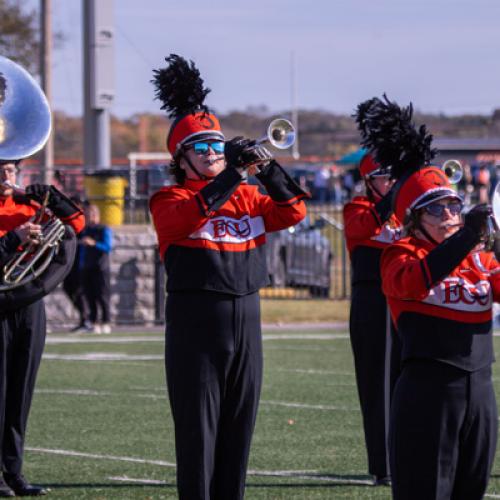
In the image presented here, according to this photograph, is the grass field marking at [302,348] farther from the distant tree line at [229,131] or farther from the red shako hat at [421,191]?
the distant tree line at [229,131]

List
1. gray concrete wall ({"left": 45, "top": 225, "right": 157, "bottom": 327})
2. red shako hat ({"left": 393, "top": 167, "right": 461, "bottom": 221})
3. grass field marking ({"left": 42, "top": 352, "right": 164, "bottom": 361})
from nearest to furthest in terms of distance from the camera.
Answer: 1. red shako hat ({"left": 393, "top": 167, "right": 461, "bottom": 221})
2. grass field marking ({"left": 42, "top": 352, "right": 164, "bottom": 361})
3. gray concrete wall ({"left": 45, "top": 225, "right": 157, "bottom": 327})

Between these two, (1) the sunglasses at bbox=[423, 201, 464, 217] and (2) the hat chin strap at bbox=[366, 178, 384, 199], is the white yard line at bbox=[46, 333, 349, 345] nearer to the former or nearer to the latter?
(2) the hat chin strap at bbox=[366, 178, 384, 199]

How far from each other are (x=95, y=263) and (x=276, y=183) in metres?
11.1

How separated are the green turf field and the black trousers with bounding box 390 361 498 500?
225 centimetres

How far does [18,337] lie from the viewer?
7.13 m

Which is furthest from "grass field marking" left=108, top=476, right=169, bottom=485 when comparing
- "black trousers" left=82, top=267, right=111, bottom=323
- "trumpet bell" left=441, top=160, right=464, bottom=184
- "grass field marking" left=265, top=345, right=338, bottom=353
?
"black trousers" left=82, top=267, right=111, bottom=323

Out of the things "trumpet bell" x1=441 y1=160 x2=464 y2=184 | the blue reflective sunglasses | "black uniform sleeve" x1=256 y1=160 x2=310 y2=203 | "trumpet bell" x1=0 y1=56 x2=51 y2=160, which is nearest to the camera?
"black uniform sleeve" x1=256 y1=160 x2=310 y2=203

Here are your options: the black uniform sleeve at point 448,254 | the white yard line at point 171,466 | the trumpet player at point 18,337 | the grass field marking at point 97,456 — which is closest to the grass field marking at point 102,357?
the grass field marking at point 97,456

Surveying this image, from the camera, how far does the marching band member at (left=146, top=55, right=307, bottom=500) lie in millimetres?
5785

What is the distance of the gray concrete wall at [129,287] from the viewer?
1784 cm

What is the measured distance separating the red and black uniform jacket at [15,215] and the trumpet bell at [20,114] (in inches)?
20.3

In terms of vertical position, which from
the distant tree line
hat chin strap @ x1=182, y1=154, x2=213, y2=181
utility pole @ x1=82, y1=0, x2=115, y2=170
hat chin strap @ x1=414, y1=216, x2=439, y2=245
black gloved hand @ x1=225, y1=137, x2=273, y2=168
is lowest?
hat chin strap @ x1=414, y1=216, x2=439, y2=245

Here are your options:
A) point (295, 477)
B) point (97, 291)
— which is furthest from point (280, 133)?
point (97, 291)

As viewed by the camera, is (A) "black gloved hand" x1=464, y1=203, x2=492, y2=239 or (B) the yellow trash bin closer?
(A) "black gloved hand" x1=464, y1=203, x2=492, y2=239
